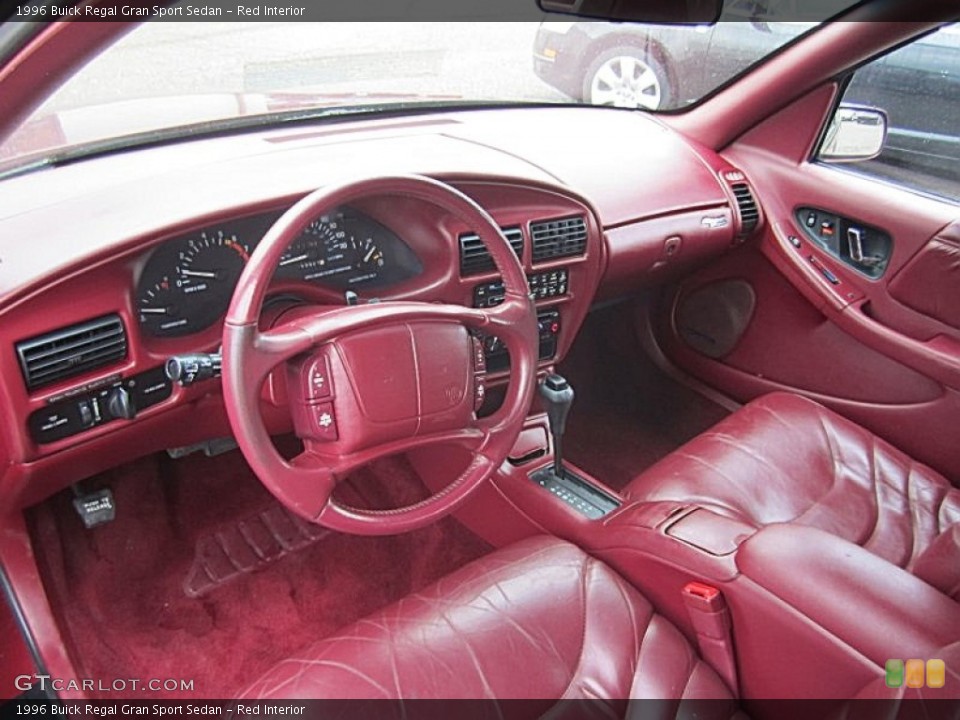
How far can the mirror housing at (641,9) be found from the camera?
177 cm

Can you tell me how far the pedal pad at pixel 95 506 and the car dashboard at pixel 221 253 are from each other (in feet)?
0.64

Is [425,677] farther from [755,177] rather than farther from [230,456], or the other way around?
[755,177]

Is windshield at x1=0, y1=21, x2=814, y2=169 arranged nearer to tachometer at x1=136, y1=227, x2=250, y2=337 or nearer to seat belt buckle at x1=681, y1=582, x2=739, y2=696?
tachometer at x1=136, y1=227, x2=250, y2=337

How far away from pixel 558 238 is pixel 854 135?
1071 mm

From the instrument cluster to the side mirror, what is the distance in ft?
4.70

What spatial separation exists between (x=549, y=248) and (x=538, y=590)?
0.82 m

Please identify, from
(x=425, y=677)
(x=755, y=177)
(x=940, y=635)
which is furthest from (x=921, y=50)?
(x=425, y=677)

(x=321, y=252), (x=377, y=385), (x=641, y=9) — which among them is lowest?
(x=377, y=385)

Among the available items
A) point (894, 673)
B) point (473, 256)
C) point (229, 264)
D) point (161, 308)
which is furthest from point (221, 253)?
point (894, 673)

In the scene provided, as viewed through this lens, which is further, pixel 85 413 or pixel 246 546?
pixel 246 546

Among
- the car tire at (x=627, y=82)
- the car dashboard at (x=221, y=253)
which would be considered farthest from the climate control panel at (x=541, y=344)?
the car tire at (x=627, y=82)

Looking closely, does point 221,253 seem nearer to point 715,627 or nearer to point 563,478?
point 563,478

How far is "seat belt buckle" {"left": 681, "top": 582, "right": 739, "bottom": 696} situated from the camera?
142 centimetres

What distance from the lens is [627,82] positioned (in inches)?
108
